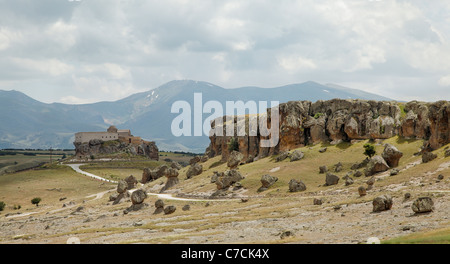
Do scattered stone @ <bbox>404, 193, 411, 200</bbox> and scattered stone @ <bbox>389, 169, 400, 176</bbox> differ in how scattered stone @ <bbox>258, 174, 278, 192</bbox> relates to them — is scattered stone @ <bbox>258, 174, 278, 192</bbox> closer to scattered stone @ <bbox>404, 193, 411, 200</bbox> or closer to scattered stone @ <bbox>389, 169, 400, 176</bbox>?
scattered stone @ <bbox>389, 169, 400, 176</bbox>

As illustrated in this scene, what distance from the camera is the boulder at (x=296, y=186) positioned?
289 feet

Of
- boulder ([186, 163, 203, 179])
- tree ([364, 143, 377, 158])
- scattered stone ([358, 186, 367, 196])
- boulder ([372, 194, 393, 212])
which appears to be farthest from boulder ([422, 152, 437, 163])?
boulder ([186, 163, 203, 179])

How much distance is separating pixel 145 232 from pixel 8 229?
34085mm

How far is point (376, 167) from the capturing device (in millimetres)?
87938

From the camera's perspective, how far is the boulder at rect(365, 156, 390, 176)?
288ft

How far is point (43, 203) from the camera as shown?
132750mm

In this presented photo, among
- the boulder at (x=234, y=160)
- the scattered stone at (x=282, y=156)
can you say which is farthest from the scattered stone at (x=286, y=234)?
the boulder at (x=234, y=160)

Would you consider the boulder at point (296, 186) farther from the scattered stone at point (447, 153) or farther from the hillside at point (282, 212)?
the scattered stone at point (447, 153)

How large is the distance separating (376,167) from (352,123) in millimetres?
29550

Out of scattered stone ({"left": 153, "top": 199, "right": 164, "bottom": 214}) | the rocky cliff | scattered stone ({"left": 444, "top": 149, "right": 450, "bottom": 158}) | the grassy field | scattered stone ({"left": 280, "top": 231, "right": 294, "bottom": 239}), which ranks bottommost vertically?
the grassy field

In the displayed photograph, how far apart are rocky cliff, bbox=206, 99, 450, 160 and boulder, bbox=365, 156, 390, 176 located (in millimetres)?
11318

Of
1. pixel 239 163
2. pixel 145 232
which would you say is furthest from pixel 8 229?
pixel 239 163
